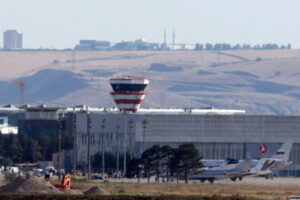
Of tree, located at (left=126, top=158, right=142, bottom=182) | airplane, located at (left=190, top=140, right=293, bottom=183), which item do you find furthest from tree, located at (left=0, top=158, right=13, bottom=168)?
airplane, located at (left=190, top=140, right=293, bottom=183)

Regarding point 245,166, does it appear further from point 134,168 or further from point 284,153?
point 284,153

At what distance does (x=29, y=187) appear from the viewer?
97.7 meters

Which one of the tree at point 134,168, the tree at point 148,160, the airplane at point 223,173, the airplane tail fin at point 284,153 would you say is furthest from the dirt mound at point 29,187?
the airplane tail fin at point 284,153

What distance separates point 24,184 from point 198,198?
20.2 metres

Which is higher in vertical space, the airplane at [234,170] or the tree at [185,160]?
the tree at [185,160]

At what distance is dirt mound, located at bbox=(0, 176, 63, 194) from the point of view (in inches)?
3787

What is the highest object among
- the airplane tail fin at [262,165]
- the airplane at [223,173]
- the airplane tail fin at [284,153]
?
the airplane tail fin at [284,153]

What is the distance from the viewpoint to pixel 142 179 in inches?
6467

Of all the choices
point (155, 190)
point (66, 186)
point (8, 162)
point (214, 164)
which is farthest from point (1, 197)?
point (8, 162)

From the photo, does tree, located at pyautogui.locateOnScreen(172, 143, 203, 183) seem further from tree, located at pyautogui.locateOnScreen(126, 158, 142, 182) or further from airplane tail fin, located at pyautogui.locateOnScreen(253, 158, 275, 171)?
airplane tail fin, located at pyautogui.locateOnScreen(253, 158, 275, 171)

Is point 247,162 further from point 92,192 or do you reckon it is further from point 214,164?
point 92,192

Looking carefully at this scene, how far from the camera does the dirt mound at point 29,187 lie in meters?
96.2

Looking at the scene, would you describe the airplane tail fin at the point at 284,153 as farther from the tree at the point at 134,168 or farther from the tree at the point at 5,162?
the tree at the point at 5,162

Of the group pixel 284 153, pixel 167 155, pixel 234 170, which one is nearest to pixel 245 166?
pixel 234 170
